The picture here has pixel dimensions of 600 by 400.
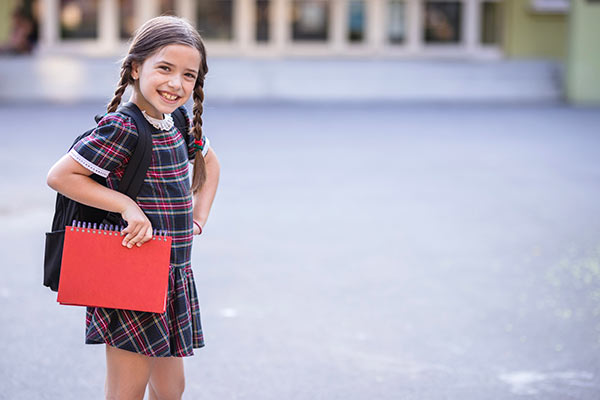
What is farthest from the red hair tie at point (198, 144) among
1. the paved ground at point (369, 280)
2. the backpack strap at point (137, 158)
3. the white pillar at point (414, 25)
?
the white pillar at point (414, 25)

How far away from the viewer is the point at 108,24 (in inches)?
821

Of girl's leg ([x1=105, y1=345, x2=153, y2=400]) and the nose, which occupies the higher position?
the nose

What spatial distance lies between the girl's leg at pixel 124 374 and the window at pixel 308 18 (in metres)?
19.6

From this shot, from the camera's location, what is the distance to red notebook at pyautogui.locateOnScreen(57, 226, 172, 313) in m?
2.39

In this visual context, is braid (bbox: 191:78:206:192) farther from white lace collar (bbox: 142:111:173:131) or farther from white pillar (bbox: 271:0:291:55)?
white pillar (bbox: 271:0:291:55)

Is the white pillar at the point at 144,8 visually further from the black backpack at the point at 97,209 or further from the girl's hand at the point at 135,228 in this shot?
the girl's hand at the point at 135,228

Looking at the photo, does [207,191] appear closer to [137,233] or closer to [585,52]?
[137,233]

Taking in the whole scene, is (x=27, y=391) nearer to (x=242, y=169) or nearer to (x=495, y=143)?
(x=242, y=169)

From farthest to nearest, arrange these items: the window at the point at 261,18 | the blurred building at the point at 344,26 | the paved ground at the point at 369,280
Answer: the window at the point at 261,18 → the blurred building at the point at 344,26 → the paved ground at the point at 369,280

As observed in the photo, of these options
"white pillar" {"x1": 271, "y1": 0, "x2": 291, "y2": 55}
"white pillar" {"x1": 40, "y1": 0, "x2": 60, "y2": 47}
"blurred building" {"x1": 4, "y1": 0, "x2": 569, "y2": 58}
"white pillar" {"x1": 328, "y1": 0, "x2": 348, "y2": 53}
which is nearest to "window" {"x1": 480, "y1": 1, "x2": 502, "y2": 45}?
"blurred building" {"x1": 4, "y1": 0, "x2": 569, "y2": 58}

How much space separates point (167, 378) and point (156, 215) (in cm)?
53

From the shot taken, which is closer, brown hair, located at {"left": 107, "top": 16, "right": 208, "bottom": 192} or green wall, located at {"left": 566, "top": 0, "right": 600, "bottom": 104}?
brown hair, located at {"left": 107, "top": 16, "right": 208, "bottom": 192}

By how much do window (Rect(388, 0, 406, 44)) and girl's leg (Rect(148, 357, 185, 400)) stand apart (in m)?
19.7

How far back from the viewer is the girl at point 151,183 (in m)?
2.38
